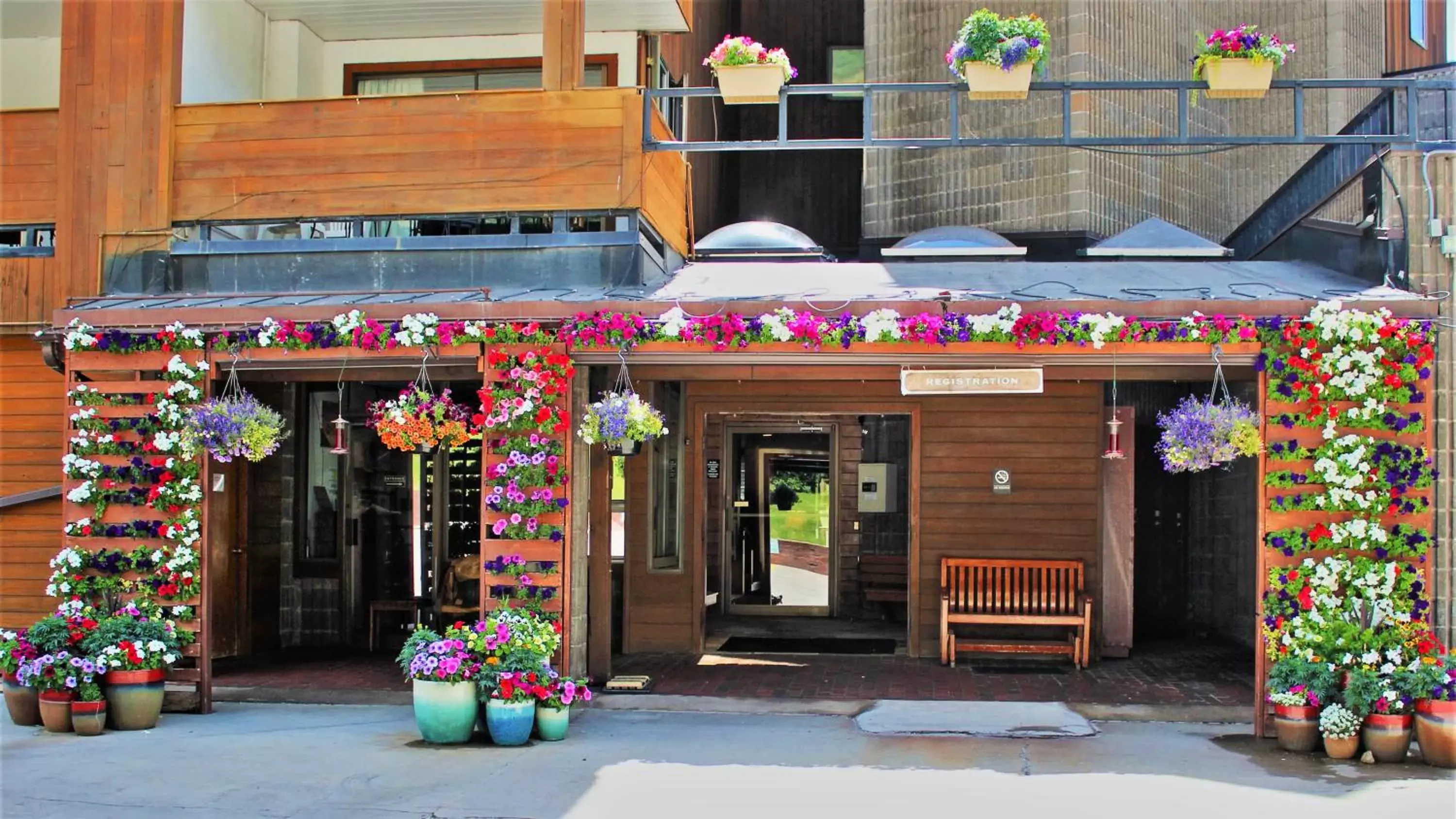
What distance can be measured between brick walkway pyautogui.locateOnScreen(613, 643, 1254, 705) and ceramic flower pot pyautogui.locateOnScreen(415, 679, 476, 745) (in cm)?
214

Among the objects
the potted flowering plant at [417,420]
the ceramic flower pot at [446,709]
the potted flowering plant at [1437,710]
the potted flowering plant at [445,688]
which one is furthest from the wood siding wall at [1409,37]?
the ceramic flower pot at [446,709]

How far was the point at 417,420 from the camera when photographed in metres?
8.69

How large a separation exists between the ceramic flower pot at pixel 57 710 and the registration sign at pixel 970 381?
5723 mm

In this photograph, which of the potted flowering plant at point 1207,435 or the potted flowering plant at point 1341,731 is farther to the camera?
the potted flowering plant at point 1207,435

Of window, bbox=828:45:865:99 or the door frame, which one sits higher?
window, bbox=828:45:865:99

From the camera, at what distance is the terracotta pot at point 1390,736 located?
777 centimetres

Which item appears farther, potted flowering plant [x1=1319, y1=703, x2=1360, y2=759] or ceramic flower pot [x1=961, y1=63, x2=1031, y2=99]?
ceramic flower pot [x1=961, y1=63, x2=1031, y2=99]

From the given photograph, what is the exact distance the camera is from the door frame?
14656 millimetres

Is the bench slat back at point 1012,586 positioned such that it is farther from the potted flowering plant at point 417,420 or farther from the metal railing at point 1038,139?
the potted flowering plant at point 417,420

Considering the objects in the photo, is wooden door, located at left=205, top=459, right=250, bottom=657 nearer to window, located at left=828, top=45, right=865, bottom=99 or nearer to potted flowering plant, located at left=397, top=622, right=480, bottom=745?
potted flowering plant, located at left=397, top=622, right=480, bottom=745

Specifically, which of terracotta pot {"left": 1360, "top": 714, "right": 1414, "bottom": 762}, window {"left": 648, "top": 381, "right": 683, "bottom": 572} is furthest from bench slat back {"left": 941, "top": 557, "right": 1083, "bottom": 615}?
terracotta pot {"left": 1360, "top": 714, "right": 1414, "bottom": 762}

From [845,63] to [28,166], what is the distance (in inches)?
374

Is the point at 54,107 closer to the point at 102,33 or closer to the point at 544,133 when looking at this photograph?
the point at 102,33

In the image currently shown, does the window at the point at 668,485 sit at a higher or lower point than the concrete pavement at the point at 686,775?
higher
